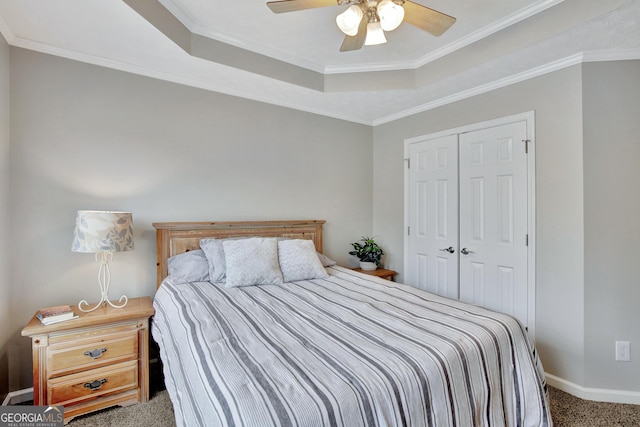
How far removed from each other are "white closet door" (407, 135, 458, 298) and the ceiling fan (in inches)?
62.2

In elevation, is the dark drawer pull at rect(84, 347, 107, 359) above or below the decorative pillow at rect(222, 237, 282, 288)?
below

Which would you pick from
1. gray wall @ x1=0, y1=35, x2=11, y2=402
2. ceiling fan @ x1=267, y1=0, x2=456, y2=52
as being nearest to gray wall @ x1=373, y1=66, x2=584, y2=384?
ceiling fan @ x1=267, y1=0, x2=456, y2=52

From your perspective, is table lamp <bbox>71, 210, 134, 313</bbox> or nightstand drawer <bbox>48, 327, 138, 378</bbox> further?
table lamp <bbox>71, 210, 134, 313</bbox>

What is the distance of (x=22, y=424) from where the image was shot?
5.05 feet

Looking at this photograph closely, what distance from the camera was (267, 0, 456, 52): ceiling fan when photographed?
153cm

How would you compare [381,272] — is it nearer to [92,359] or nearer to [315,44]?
[315,44]

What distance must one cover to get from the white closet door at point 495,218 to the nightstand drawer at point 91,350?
113 inches

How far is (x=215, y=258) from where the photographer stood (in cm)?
244

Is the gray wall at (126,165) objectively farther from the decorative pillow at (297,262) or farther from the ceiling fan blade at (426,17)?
the ceiling fan blade at (426,17)

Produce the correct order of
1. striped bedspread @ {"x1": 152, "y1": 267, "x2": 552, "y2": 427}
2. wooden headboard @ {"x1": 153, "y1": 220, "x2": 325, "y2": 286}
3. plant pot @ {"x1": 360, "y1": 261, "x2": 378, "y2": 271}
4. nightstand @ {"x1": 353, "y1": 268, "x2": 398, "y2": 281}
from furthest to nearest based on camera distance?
plant pot @ {"x1": 360, "y1": 261, "x2": 378, "y2": 271} < nightstand @ {"x1": 353, "y1": 268, "x2": 398, "y2": 281} < wooden headboard @ {"x1": 153, "y1": 220, "x2": 325, "y2": 286} < striped bedspread @ {"x1": 152, "y1": 267, "x2": 552, "y2": 427}

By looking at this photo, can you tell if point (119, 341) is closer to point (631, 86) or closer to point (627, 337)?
point (627, 337)

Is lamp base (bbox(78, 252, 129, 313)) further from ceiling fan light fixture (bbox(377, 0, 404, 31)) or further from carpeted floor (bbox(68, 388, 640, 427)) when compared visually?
ceiling fan light fixture (bbox(377, 0, 404, 31))

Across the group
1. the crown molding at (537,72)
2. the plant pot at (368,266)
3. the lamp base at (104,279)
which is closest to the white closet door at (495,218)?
the crown molding at (537,72)

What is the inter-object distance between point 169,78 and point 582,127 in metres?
3.28
